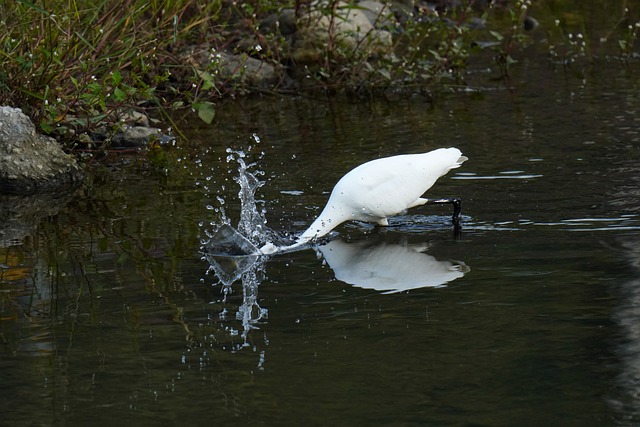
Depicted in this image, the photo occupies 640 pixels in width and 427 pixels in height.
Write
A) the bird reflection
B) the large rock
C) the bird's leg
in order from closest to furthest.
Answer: the bird reflection → the bird's leg → the large rock

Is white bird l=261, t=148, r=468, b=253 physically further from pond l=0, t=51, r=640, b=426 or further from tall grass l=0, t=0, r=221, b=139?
tall grass l=0, t=0, r=221, b=139

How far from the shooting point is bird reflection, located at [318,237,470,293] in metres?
6.30

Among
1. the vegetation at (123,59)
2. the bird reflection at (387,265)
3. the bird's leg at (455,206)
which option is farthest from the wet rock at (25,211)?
the bird's leg at (455,206)

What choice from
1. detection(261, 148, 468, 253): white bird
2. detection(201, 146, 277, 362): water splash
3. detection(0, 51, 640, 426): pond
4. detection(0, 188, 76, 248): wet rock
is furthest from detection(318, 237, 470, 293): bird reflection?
detection(0, 188, 76, 248): wet rock

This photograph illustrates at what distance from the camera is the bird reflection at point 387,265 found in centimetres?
630

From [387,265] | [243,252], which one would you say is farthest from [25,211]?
[387,265]

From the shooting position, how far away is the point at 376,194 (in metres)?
7.20

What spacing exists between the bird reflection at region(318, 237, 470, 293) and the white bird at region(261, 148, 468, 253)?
0.16 m

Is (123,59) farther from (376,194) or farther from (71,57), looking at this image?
(376,194)

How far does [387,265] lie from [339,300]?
2.50ft

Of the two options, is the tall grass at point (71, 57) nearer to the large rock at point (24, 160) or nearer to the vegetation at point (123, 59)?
the vegetation at point (123, 59)

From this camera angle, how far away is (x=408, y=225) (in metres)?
7.68

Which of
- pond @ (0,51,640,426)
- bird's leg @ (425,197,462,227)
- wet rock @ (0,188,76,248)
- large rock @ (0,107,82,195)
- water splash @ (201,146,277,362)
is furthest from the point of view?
large rock @ (0,107,82,195)

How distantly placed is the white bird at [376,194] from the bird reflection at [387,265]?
0.54 feet
